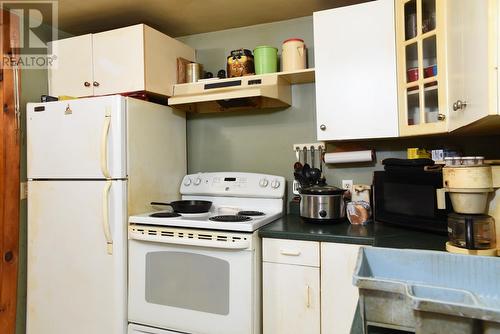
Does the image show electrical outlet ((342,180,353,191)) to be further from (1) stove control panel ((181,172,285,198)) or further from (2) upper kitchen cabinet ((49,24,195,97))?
(2) upper kitchen cabinet ((49,24,195,97))

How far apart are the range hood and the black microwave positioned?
30.7 inches

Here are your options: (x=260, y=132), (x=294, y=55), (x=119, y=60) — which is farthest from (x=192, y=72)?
(x=294, y=55)

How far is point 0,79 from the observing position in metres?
2.11

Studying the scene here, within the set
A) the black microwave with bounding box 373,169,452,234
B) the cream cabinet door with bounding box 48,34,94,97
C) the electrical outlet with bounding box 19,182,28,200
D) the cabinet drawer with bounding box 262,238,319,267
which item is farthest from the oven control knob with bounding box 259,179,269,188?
the electrical outlet with bounding box 19,182,28,200

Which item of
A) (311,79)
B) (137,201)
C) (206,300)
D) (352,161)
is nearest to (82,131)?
(137,201)

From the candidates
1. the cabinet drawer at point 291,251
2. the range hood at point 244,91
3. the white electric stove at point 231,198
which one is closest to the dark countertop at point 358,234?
the cabinet drawer at point 291,251

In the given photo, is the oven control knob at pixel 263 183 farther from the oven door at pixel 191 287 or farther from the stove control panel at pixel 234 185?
the oven door at pixel 191 287

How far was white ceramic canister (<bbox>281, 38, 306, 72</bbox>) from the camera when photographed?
2.08 metres

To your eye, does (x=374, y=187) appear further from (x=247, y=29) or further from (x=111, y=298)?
(x=111, y=298)

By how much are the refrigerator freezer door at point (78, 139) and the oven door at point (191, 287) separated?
49cm

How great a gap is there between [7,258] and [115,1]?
176 cm

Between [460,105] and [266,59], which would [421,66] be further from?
[266,59]

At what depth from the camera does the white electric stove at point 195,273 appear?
1645 mm

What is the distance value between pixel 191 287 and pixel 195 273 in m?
0.08
